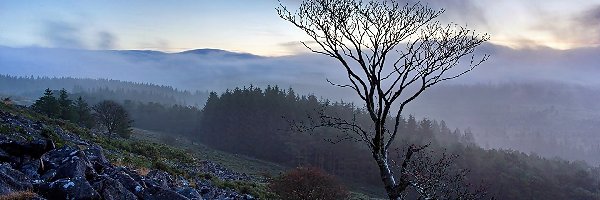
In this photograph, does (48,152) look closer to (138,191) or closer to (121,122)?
(138,191)

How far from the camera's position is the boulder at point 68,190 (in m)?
13.6

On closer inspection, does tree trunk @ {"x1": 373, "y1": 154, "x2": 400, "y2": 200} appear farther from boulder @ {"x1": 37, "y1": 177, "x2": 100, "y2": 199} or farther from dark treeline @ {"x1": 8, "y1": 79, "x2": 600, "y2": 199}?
dark treeline @ {"x1": 8, "y1": 79, "x2": 600, "y2": 199}

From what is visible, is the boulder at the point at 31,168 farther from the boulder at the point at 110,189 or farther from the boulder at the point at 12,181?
the boulder at the point at 110,189

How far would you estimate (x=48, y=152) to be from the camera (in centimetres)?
1777

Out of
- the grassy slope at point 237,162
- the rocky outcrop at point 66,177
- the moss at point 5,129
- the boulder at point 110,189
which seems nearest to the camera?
the rocky outcrop at point 66,177

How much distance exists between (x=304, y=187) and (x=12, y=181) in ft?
106

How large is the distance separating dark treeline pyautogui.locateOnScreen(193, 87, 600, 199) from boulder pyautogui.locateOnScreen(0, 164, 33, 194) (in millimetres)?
58608

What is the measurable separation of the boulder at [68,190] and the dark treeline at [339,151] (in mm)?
58442

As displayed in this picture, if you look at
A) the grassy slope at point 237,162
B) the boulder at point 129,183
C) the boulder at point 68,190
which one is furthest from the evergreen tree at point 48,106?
the boulder at point 68,190

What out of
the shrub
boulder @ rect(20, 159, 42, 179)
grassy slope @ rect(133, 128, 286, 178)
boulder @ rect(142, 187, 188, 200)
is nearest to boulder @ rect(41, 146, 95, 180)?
boulder @ rect(20, 159, 42, 179)

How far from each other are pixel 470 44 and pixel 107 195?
1285cm

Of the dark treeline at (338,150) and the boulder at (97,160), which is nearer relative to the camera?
the boulder at (97,160)

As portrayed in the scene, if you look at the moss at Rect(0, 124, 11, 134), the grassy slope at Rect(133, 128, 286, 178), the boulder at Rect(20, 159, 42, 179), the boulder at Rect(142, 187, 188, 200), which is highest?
the moss at Rect(0, 124, 11, 134)

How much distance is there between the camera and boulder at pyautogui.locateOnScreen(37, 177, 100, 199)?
534 inches
